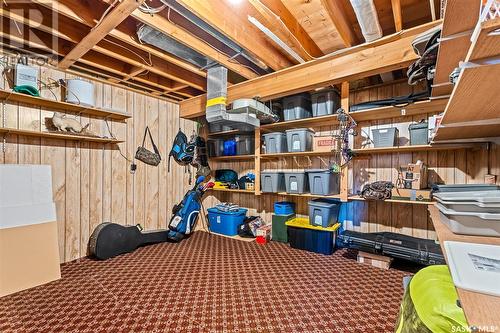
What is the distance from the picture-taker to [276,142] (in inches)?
143

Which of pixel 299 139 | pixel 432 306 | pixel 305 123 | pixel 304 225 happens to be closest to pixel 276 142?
pixel 299 139

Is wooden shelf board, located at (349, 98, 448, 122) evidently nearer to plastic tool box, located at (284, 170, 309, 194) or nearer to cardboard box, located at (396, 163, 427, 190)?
cardboard box, located at (396, 163, 427, 190)

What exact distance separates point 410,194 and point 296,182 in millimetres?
1356

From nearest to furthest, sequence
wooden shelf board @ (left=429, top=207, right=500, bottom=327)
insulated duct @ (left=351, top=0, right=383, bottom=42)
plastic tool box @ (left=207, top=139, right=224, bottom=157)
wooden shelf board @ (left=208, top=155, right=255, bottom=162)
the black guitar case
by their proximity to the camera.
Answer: wooden shelf board @ (left=429, top=207, right=500, bottom=327) < insulated duct @ (left=351, top=0, right=383, bottom=42) < the black guitar case < wooden shelf board @ (left=208, top=155, right=255, bottom=162) < plastic tool box @ (left=207, top=139, right=224, bottom=157)

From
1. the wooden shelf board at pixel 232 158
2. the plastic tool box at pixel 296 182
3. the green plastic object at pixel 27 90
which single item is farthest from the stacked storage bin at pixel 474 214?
the green plastic object at pixel 27 90

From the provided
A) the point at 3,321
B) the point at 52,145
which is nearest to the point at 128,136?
the point at 52,145

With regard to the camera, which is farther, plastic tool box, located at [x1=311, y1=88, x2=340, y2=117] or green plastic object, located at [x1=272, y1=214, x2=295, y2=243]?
green plastic object, located at [x1=272, y1=214, x2=295, y2=243]

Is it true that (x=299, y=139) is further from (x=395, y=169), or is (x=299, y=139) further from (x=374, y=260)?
(x=374, y=260)

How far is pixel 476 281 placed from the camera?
0.65 m

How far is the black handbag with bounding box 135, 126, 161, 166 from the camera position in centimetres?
366

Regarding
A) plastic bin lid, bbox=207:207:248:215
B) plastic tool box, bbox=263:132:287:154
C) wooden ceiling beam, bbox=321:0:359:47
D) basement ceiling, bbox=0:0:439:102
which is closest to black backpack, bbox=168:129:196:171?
plastic bin lid, bbox=207:207:248:215

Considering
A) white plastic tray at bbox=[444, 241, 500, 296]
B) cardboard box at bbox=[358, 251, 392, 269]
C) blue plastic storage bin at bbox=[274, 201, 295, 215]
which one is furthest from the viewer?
blue plastic storage bin at bbox=[274, 201, 295, 215]

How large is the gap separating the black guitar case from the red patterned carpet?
0.15m

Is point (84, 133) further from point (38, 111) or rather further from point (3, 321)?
point (3, 321)
